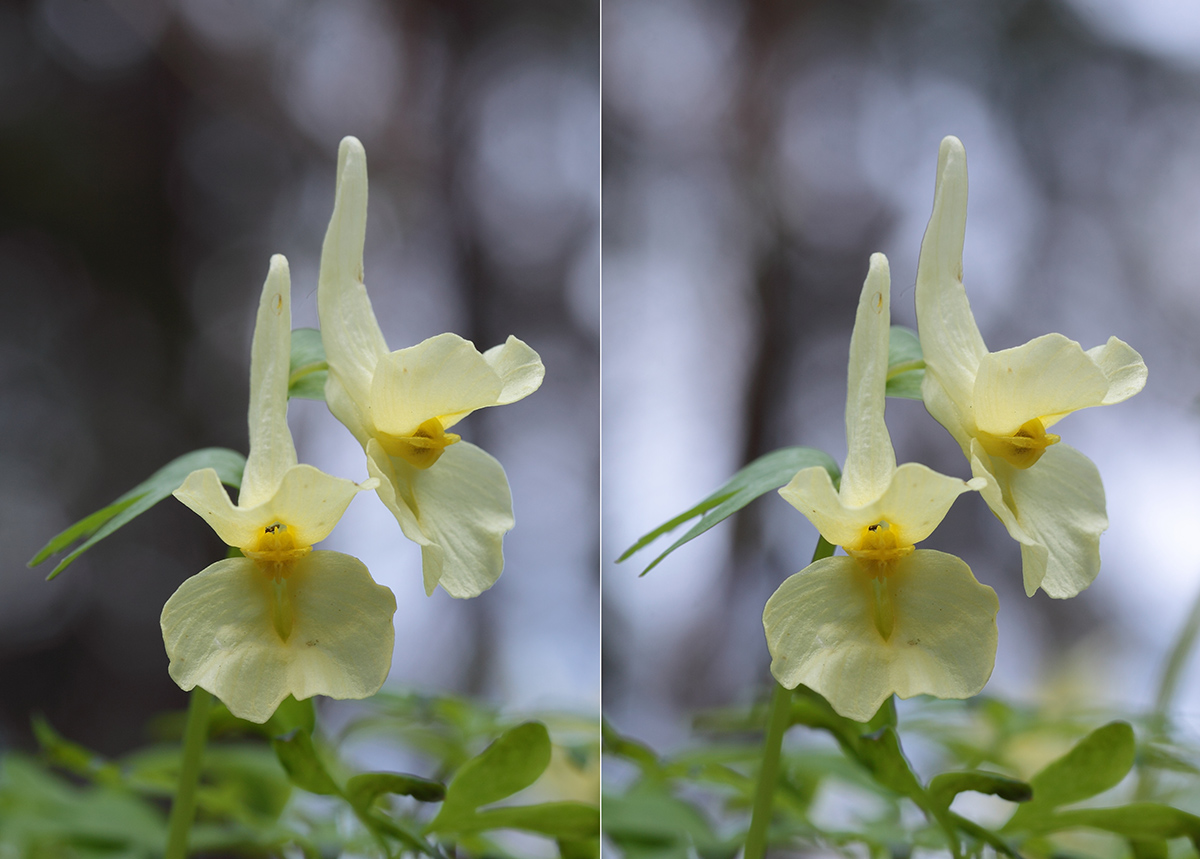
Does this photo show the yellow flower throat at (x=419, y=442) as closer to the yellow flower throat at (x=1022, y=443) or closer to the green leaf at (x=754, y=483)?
the green leaf at (x=754, y=483)

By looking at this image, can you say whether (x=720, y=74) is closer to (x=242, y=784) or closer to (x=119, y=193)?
(x=119, y=193)

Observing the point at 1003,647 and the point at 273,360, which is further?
the point at 1003,647

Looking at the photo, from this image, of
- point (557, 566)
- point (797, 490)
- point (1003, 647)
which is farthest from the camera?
point (557, 566)

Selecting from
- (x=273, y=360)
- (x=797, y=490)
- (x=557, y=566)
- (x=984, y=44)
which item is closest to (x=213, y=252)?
(x=273, y=360)

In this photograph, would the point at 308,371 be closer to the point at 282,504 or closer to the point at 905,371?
the point at 282,504

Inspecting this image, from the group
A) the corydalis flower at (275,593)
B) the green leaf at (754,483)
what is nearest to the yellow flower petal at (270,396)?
the corydalis flower at (275,593)

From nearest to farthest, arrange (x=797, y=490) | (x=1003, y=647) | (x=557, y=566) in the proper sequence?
(x=797, y=490), (x=1003, y=647), (x=557, y=566)

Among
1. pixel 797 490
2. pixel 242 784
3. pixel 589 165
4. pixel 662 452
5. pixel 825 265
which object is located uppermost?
pixel 589 165
